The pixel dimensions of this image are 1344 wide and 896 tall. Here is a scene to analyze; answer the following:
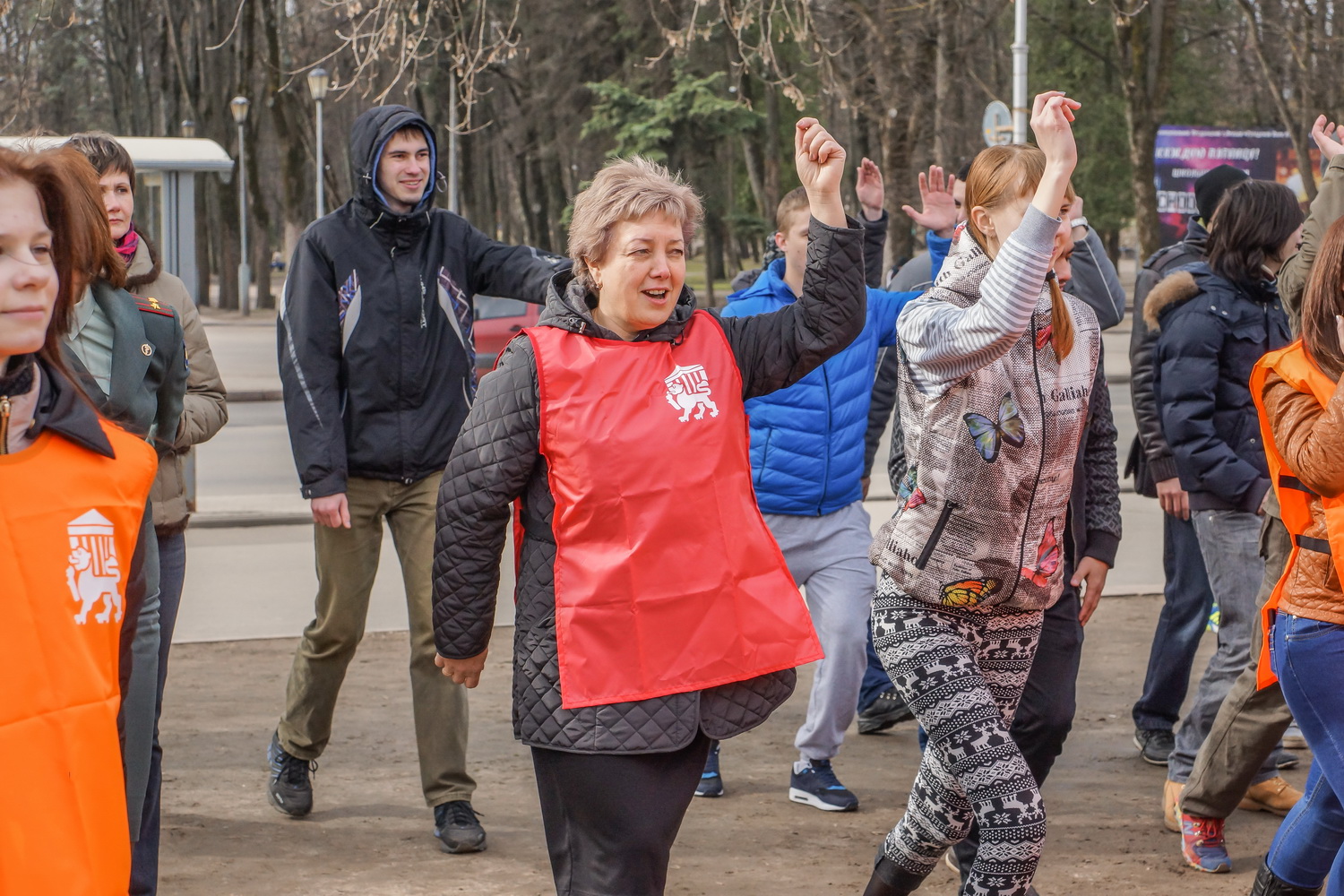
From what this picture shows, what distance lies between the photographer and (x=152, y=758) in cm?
372

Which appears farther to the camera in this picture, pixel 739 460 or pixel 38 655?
pixel 739 460

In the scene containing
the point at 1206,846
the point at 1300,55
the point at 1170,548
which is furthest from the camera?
the point at 1300,55

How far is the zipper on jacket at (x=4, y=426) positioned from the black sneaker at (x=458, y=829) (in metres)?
2.78

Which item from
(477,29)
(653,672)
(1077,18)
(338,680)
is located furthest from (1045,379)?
(1077,18)

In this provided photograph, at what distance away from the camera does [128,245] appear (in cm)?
395

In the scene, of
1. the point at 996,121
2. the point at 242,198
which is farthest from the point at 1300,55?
the point at 242,198

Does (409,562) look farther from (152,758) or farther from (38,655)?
(38,655)

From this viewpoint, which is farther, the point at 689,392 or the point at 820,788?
the point at 820,788

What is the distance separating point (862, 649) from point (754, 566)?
2.09 meters

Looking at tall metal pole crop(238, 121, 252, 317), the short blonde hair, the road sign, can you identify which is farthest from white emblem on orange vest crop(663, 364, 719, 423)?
tall metal pole crop(238, 121, 252, 317)

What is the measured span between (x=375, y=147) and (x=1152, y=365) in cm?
263

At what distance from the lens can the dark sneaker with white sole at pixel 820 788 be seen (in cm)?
496

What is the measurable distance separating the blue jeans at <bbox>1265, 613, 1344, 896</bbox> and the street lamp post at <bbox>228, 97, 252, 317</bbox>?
111 feet

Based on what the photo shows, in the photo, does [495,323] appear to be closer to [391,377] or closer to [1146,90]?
[391,377]
